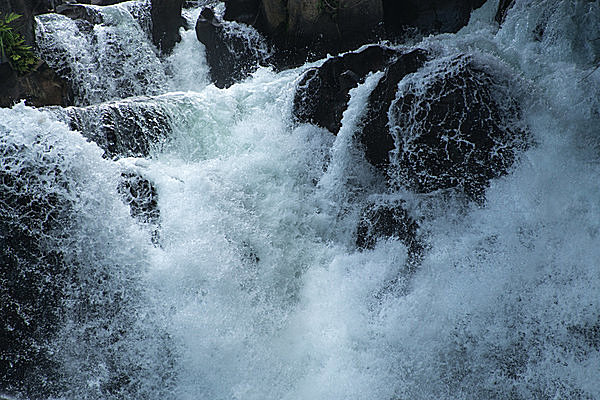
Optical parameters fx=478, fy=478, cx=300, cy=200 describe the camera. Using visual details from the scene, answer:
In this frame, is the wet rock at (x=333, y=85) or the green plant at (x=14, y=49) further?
the green plant at (x=14, y=49)

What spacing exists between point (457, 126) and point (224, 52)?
5064 millimetres

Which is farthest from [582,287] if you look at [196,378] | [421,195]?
[196,378]

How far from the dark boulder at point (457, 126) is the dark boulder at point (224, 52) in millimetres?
4000

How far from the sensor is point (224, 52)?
8.61 meters

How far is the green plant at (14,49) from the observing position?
7.29m

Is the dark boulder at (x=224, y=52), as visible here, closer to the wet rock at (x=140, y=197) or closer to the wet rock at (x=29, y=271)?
the wet rock at (x=140, y=197)

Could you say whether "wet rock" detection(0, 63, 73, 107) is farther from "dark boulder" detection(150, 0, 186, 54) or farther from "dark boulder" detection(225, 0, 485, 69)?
"dark boulder" detection(225, 0, 485, 69)

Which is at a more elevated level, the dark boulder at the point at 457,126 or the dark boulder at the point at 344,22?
the dark boulder at the point at 344,22

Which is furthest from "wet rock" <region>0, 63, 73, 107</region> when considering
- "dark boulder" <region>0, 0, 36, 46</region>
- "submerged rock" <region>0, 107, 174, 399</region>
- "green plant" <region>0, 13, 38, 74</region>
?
"submerged rock" <region>0, 107, 174, 399</region>

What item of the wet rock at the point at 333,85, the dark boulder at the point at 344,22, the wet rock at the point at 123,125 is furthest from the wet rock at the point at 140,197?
the dark boulder at the point at 344,22

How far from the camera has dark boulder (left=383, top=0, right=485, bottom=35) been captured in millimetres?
7875

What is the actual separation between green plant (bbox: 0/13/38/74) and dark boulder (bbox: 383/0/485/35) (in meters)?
5.76

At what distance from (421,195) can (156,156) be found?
10.9ft

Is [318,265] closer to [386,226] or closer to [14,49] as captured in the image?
[386,226]
